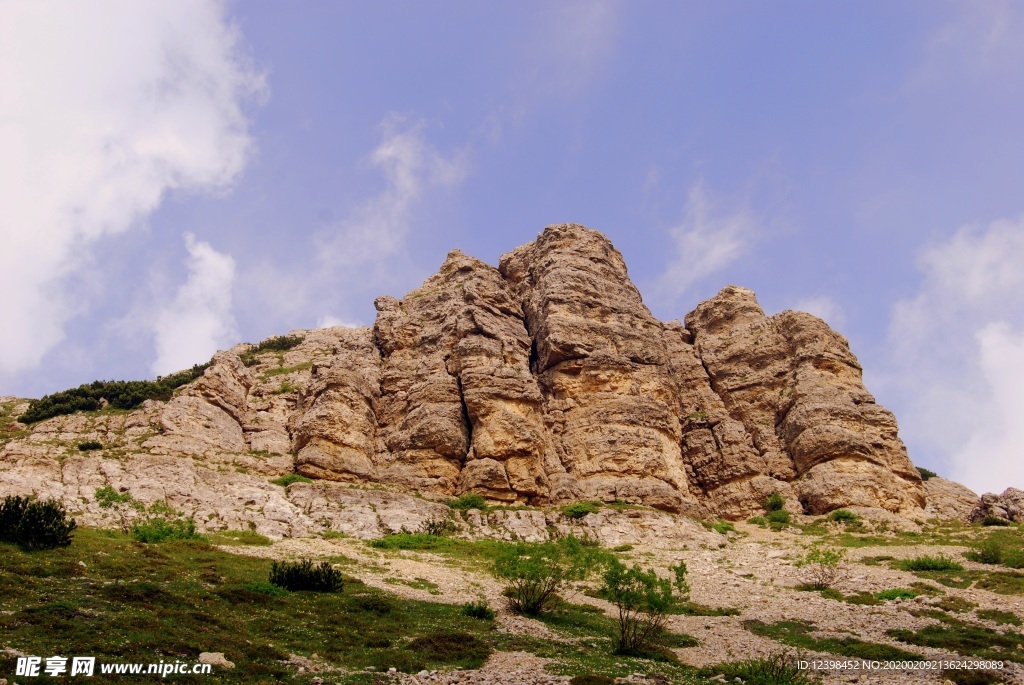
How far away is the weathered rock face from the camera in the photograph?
5194 cm

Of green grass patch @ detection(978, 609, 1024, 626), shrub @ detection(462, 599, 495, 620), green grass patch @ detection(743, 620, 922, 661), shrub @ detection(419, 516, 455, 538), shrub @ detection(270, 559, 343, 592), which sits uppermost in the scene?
shrub @ detection(419, 516, 455, 538)

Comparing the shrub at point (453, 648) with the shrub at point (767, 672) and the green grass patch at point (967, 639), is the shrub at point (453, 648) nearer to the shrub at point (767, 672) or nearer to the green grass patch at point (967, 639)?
the shrub at point (767, 672)

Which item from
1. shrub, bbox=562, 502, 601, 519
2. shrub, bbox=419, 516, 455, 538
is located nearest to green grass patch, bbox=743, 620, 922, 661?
shrub, bbox=562, 502, 601, 519

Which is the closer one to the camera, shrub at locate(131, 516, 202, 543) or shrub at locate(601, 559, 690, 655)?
shrub at locate(601, 559, 690, 655)

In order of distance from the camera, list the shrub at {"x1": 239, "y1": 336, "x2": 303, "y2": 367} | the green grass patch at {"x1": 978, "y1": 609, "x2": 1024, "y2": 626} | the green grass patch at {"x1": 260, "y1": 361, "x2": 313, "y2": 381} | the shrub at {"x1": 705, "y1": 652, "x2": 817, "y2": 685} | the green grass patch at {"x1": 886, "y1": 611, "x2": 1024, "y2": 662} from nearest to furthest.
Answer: the shrub at {"x1": 705, "y1": 652, "x2": 817, "y2": 685} → the green grass patch at {"x1": 886, "y1": 611, "x2": 1024, "y2": 662} → the green grass patch at {"x1": 978, "y1": 609, "x2": 1024, "y2": 626} → the green grass patch at {"x1": 260, "y1": 361, "x2": 313, "y2": 381} → the shrub at {"x1": 239, "y1": 336, "x2": 303, "y2": 367}

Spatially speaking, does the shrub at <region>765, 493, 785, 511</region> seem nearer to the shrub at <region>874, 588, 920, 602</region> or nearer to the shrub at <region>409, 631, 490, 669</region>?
the shrub at <region>874, 588, 920, 602</region>

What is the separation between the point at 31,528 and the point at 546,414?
41373 millimetres

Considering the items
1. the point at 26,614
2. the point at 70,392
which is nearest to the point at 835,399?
the point at 26,614

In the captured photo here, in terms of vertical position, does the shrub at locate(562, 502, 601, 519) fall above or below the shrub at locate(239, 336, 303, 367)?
below

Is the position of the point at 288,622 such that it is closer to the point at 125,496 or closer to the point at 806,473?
the point at 125,496

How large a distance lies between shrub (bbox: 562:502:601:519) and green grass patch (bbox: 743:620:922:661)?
20531 millimetres

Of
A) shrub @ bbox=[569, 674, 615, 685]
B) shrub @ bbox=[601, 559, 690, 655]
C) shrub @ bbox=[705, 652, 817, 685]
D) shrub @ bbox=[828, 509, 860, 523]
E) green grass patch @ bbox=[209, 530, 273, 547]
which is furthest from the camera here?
shrub @ bbox=[828, 509, 860, 523]

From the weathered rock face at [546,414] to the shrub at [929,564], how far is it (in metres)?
15.3

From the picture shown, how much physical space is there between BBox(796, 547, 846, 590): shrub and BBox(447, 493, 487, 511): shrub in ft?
68.0
